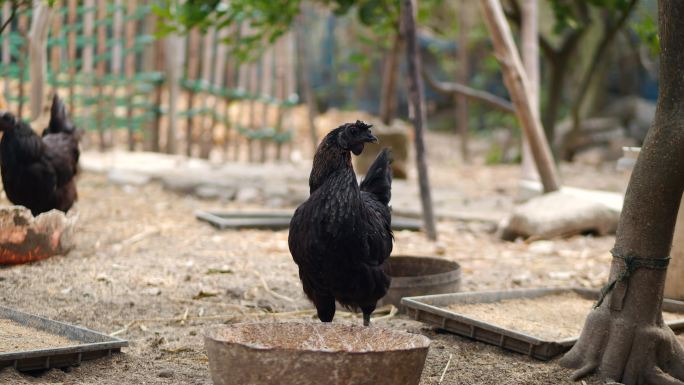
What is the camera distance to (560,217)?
7.75m

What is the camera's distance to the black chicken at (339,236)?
3.88 metres

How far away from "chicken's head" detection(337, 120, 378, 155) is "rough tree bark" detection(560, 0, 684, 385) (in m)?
1.29

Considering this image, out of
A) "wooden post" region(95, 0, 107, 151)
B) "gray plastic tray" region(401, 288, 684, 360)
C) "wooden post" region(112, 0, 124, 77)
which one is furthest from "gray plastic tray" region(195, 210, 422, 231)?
"wooden post" region(112, 0, 124, 77)

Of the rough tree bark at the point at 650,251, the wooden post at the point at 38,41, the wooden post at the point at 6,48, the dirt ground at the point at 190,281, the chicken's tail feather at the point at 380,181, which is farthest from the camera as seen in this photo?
the wooden post at the point at 6,48

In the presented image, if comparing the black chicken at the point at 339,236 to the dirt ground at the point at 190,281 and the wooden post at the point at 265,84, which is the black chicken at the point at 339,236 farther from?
the wooden post at the point at 265,84

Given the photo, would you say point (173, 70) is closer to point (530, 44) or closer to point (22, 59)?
point (22, 59)

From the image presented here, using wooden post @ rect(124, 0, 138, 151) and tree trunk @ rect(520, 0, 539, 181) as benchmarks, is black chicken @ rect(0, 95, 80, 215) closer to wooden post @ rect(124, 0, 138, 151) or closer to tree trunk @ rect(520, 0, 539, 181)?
tree trunk @ rect(520, 0, 539, 181)

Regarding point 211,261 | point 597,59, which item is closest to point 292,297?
point 211,261

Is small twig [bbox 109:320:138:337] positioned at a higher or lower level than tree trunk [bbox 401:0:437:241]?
lower

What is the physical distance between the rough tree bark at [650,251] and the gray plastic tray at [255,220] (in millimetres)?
4140

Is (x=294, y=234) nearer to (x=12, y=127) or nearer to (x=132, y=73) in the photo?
(x=12, y=127)

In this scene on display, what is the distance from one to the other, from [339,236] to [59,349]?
1.36 m

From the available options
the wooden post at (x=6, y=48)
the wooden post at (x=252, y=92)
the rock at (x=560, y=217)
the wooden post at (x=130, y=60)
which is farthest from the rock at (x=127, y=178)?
the rock at (x=560, y=217)

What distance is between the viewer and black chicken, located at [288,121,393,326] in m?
3.88
